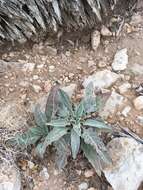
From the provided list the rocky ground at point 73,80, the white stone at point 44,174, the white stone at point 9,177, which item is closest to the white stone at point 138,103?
the rocky ground at point 73,80

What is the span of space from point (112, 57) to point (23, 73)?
1.53 feet

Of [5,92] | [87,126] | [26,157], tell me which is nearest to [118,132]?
[87,126]

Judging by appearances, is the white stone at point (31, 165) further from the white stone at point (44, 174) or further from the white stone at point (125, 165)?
the white stone at point (125, 165)

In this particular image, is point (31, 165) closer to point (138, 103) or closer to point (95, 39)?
point (138, 103)

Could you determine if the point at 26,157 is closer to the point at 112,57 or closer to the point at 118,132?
the point at 118,132

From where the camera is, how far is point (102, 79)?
2.25 metres

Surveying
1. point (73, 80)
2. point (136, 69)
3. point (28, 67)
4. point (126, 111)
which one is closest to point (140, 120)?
point (126, 111)

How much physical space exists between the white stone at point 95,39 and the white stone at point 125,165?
21.8 inches

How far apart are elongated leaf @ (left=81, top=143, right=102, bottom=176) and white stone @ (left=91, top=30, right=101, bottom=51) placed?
1.97ft

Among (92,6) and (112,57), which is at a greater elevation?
(92,6)

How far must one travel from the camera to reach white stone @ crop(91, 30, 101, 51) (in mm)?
2371

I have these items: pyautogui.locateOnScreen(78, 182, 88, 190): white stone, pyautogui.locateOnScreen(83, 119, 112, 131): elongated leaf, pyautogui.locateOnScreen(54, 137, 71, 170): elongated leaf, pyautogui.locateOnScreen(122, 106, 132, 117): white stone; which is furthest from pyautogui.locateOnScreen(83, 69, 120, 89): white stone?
pyautogui.locateOnScreen(78, 182, 88, 190): white stone

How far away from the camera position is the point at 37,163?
2.09m

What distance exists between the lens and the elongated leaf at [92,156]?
1.98 m
